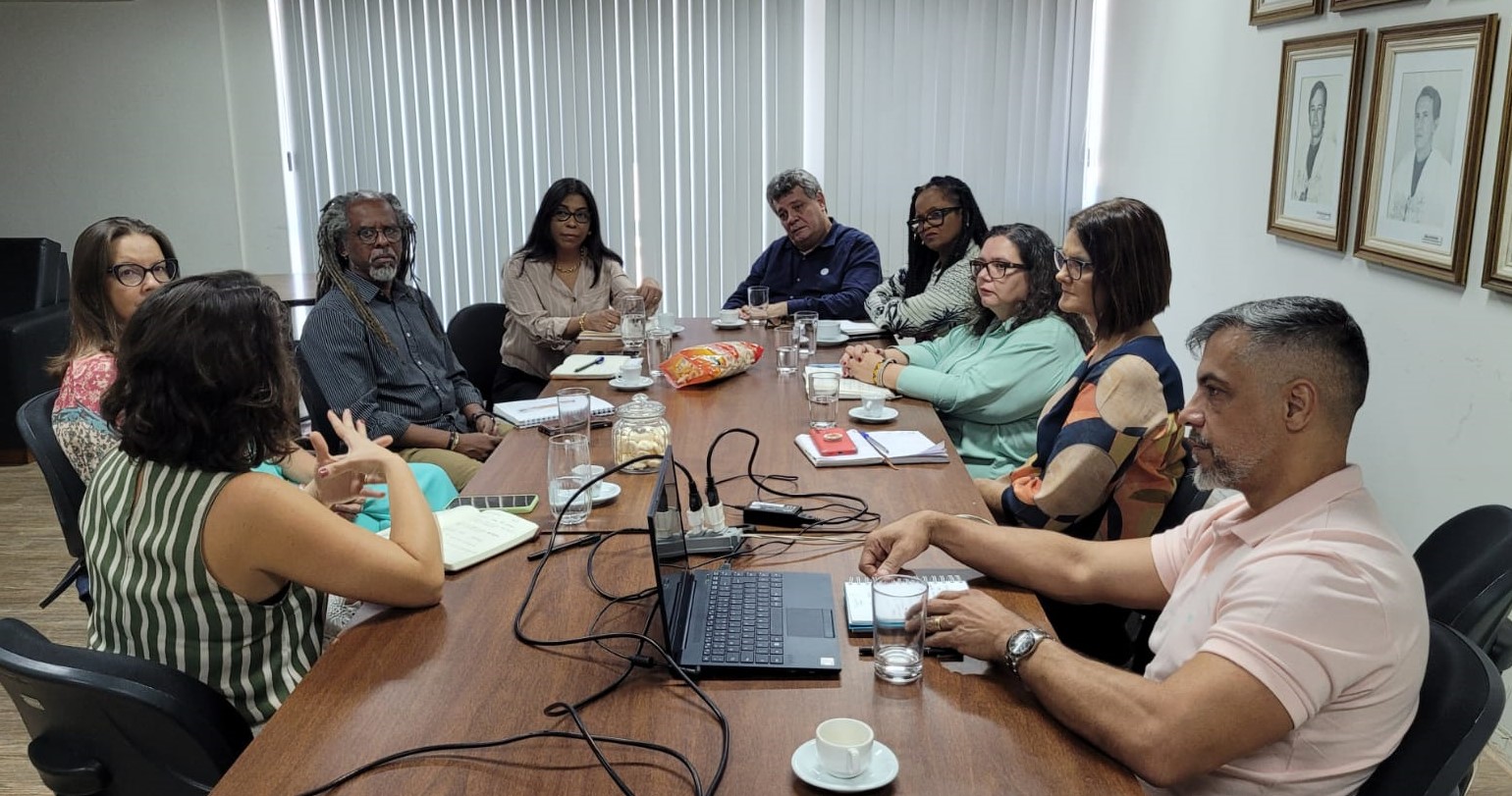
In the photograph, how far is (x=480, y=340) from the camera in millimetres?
4105

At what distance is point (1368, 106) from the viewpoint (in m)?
2.97

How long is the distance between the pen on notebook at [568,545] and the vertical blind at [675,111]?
162 inches

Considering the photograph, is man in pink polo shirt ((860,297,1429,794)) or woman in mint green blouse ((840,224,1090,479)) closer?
man in pink polo shirt ((860,297,1429,794))

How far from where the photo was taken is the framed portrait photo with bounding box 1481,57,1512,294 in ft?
7.70

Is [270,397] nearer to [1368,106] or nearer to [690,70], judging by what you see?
[1368,106]

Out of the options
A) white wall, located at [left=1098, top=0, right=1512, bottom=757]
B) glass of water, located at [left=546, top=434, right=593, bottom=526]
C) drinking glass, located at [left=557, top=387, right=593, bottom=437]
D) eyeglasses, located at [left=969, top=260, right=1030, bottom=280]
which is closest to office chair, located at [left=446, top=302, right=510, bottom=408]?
drinking glass, located at [left=557, top=387, right=593, bottom=437]

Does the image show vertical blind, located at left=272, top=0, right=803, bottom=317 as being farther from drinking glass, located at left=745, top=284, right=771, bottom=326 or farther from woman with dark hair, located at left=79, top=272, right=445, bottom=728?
woman with dark hair, located at left=79, top=272, right=445, bottom=728

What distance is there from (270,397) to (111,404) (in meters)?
0.22

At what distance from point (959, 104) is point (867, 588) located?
445 cm

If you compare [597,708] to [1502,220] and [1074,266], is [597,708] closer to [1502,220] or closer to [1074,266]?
[1074,266]

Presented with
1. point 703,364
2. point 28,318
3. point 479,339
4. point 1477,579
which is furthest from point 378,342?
point 28,318

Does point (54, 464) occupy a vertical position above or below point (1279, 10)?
below

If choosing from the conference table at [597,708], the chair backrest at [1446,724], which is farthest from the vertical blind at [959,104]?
the chair backrest at [1446,724]

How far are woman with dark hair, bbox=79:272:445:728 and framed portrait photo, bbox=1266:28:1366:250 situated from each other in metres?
2.73
